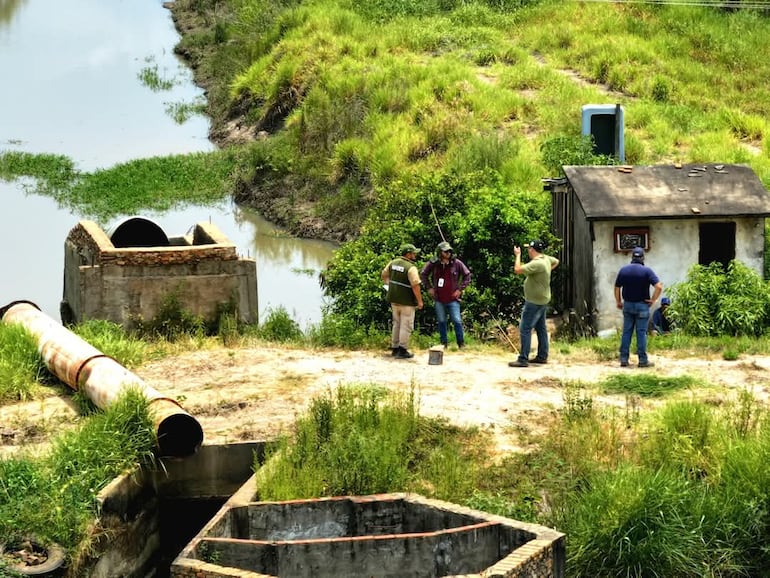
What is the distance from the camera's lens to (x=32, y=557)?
427 inches

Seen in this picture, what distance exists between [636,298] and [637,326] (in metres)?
0.39

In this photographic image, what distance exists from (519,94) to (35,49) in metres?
31.7

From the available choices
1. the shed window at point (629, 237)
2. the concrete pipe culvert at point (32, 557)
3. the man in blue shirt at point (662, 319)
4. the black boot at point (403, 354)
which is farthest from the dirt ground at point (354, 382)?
the shed window at point (629, 237)

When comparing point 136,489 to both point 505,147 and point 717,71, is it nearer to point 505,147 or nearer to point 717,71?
point 505,147

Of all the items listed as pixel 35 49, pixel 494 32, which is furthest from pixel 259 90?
pixel 35 49

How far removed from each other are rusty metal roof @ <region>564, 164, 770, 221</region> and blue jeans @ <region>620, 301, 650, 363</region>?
438 cm

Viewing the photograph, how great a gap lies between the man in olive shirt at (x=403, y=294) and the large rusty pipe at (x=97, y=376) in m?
4.10

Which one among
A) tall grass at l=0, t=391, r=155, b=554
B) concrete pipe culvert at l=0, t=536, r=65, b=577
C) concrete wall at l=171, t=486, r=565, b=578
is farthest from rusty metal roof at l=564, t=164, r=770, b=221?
concrete pipe culvert at l=0, t=536, r=65, b=577

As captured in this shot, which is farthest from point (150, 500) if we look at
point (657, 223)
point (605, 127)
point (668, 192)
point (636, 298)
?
point (605, 127)

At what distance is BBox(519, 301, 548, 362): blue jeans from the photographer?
16766 millimetres

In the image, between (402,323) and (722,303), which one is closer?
(402,323)

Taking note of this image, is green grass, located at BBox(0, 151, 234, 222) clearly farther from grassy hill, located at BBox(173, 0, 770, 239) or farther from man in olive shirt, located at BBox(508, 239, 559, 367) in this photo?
man in olive shirt, located at BBox(508, 239, 559, 367)

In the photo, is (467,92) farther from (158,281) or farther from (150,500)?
(150,500)

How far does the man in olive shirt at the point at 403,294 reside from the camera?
1716 centimetres
